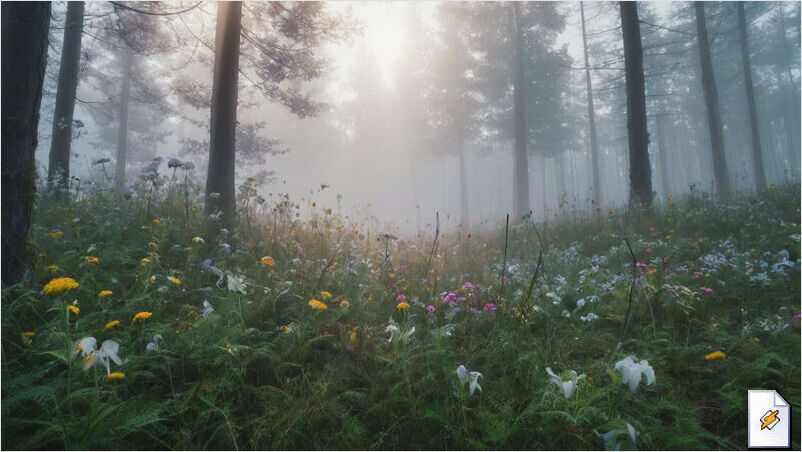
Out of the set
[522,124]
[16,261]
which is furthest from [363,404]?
[522,124]

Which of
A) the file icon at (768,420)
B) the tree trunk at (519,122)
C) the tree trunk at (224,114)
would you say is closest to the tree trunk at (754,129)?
the tree trunk at (519,122)

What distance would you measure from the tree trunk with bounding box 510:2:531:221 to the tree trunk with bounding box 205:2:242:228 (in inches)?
549

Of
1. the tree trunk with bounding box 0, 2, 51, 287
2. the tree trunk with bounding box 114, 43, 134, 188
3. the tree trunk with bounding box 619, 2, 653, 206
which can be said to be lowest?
the tree trunk with bounding box 0, 2, 51, 287

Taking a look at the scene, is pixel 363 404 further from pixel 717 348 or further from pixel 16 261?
pixel 16 261

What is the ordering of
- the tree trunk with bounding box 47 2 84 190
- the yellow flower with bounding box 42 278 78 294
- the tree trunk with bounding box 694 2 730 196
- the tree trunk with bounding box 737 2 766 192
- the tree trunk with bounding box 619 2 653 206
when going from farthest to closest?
the tree trunk with bounding box 737 2 766 192, the tree trunk with bounding box 694 2 730 196, the tree trunk with bounding box 47 2 84 190, the tree trunk with bounding box 619 2 653 206, the yellow flower with bounding box 42 278 78 294

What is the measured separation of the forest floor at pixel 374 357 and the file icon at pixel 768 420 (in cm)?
5

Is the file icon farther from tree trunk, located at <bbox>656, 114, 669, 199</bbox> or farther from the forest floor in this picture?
tree trunk, located at <bbox>656, 114, 669, 199</bbox>

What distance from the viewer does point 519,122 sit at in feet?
58.0

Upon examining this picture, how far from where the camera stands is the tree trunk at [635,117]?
7.75m

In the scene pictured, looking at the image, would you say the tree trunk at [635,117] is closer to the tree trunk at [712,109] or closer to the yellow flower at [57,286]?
the tree trunk at [712,109]

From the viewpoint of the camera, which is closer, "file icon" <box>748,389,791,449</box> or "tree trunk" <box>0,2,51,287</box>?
"file icon" <box>748,389,791,449</box>

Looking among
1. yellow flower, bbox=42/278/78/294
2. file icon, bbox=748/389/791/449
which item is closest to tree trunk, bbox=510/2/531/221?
file icon, bbox=748/389/791/449

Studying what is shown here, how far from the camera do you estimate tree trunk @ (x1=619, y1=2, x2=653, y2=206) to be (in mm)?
7750

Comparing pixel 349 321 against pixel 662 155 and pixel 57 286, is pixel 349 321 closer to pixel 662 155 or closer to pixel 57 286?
pixel 57 286
